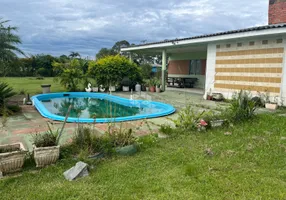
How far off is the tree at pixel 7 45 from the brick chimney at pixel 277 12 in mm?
15595

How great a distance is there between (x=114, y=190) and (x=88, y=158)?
3.64ft

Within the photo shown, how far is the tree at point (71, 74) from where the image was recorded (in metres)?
15.1

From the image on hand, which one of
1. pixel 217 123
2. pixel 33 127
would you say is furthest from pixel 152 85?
pixel 33 127

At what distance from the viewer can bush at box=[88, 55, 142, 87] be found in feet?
52.4

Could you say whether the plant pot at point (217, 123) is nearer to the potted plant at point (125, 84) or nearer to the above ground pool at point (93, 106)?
the above ground pool at point (93, 106)

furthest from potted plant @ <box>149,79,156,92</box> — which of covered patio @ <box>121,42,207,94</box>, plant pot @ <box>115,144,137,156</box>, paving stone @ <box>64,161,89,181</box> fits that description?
paving stone @ <box>64,161,89,181</box>

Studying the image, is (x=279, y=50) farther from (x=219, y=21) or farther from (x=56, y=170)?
(x=219, y=21)

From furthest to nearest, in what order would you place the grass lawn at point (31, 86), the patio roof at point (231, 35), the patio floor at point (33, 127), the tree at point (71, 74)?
the grass lawn at point (31, 86)
the tree at point (71, 74)
the patio roof at point (231, 35)
the patio floor at point (33, 127)

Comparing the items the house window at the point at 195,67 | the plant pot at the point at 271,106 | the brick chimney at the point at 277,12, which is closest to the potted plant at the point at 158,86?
the house window at the point at 195,67

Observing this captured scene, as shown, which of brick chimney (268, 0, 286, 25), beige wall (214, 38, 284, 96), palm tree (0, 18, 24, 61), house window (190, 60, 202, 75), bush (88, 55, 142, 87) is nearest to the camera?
palm tree (0, 18, 24, 61)

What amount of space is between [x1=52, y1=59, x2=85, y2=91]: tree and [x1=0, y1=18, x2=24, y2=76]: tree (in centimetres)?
477

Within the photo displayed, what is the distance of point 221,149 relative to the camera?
177 inches

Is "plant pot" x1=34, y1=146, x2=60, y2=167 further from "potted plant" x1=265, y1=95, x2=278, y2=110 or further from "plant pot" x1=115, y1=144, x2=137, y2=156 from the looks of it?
"potted plant" x1=265, y1=95, x2=278, y2=110

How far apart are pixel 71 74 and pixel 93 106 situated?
15.6 feet
